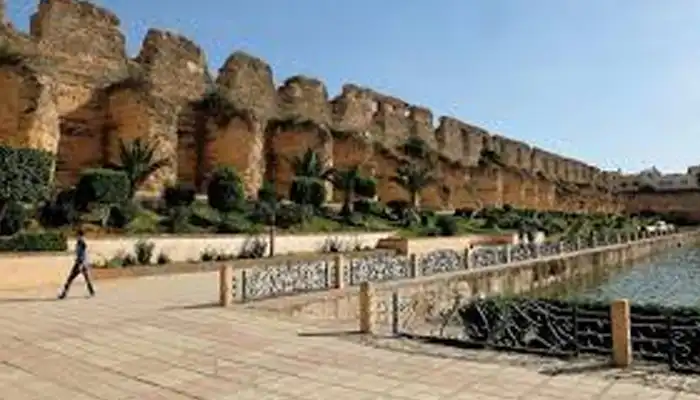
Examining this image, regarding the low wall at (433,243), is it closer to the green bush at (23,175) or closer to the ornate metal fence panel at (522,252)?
the ornate metal fence panel at (522,252)

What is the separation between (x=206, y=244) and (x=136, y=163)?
12.5 ft

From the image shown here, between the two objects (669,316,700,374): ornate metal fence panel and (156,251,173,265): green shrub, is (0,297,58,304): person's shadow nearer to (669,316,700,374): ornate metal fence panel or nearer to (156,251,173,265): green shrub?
(156,251,173,265): green shrub

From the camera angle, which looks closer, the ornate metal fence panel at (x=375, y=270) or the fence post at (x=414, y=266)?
the ornate metal fence panel at (x=375, y=270)

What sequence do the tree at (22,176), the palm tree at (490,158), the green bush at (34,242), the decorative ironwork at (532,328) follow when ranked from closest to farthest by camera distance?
the decorative ironwork at (532,328)
the green bush at (34,242)
the tree at (22,176)
the palm tree at (490,158)

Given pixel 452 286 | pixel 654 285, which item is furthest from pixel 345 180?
pixel 452 286

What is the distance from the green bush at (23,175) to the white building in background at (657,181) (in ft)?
283

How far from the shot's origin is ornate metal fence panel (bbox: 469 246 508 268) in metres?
21.2

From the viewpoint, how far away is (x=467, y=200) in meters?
49.0

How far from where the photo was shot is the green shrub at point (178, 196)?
23.5 metres

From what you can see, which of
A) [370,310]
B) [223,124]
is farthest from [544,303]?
[223,124]

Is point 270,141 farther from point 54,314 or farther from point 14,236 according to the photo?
point 54,314

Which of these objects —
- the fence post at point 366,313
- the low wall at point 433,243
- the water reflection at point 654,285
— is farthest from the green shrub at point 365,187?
the fence post at point 366,313

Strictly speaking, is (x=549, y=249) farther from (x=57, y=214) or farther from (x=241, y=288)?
(x=241, y=288)

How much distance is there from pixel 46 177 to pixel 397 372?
44.3ft
